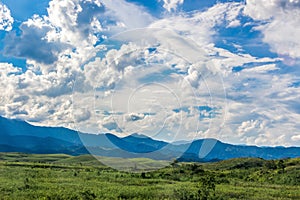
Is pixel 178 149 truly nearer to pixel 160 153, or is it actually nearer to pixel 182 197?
pixel 160 153

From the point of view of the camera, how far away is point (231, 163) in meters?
116

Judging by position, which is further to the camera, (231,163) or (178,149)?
(231,163)

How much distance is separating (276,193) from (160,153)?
22.4 m

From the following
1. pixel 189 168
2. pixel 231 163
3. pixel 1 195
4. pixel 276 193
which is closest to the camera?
pixel 1 195

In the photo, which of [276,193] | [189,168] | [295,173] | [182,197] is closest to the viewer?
[182,197]

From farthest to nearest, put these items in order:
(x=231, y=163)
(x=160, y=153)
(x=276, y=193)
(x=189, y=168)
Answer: (x=231, y=163) < (x=189, y=168) < (x=276, y=193) < (x=160, y=153)

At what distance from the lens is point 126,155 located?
28.0m

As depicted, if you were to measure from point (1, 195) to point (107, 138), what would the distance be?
10.9 m

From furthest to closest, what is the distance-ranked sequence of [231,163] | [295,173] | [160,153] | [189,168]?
[231,163] < [189,168] < [295,173] < [160,153]

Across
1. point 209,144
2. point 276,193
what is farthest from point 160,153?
point 276,193

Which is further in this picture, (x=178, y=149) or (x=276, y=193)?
(x=276, y=193)

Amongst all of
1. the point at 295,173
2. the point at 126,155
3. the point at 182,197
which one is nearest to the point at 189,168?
the point at 295,173

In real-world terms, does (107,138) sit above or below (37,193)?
above

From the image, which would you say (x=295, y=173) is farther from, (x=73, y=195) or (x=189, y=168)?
(x=73, y=195)
